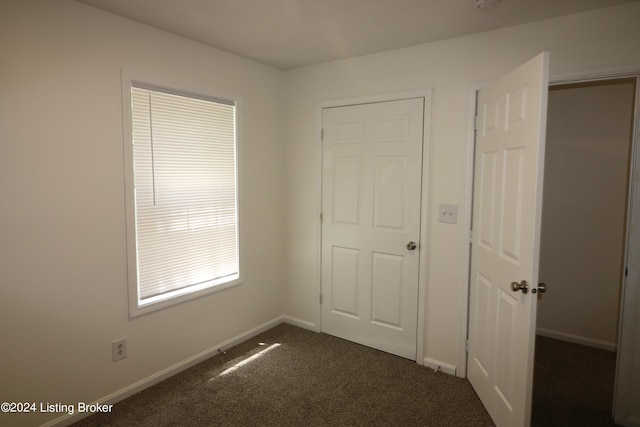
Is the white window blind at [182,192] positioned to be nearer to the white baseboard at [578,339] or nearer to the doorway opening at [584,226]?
the doorway opening at [584,226]

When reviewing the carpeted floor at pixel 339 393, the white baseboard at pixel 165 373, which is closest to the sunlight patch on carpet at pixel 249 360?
the carpeted floor at pixel 339 393

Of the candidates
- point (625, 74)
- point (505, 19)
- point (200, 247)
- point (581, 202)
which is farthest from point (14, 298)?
point (581, 202)

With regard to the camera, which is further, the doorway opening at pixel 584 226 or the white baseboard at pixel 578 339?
the white baseboard at pixel 578 339

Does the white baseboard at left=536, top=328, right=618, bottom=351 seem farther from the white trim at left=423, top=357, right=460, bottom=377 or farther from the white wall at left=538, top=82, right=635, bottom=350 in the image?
the white trim at left=423, top=357, right=460, bottom=377

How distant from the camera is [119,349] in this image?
242 cm

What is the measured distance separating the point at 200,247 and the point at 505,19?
2.69m

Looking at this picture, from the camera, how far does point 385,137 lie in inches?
119

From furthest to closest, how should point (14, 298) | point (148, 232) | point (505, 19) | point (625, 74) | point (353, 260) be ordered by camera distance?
point (353, 260) < point (148, 232) < point (505, 19) < point (625, 74) < point (14, 298)

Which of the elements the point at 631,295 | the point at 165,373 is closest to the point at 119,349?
the point at 165,373

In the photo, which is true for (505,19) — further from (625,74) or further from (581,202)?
(581,202)

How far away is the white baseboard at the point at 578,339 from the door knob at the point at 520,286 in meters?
2.12

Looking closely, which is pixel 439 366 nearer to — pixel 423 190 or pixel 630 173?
pixel 423 190

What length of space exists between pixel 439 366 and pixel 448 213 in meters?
1.19

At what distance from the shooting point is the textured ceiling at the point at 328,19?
6.99ft
